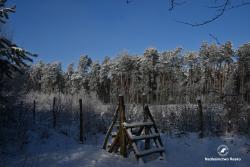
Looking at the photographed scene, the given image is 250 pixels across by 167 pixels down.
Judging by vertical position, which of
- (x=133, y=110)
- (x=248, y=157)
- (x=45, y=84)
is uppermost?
(x=45, y=84)

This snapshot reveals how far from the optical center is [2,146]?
1097 cm

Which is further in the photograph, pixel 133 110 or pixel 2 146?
pixel 133 110

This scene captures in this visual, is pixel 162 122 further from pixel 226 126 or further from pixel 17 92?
pixel 17 92

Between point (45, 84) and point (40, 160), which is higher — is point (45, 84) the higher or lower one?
the higher one

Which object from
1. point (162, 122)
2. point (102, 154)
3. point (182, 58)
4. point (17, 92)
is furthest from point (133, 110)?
point (182, 58)

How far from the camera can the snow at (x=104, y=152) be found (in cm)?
970

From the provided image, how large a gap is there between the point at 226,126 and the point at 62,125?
7.78m

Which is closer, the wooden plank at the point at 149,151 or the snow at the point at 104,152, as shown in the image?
the snow at the point at 104,152

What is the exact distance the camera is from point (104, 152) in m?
10.7

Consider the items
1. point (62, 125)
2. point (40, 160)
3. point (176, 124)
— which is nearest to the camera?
point (40, 160)

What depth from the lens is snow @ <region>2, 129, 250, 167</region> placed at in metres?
9.70

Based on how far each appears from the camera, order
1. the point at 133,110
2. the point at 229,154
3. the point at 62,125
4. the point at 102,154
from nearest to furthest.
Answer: the point at 102,154 → the point at 229,154 → the point at 62,125 → the point at 133,110

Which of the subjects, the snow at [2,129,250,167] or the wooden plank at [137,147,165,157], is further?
the wooden plank at [137,147,165,157]

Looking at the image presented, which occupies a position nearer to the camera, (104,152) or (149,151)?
(149,151)
